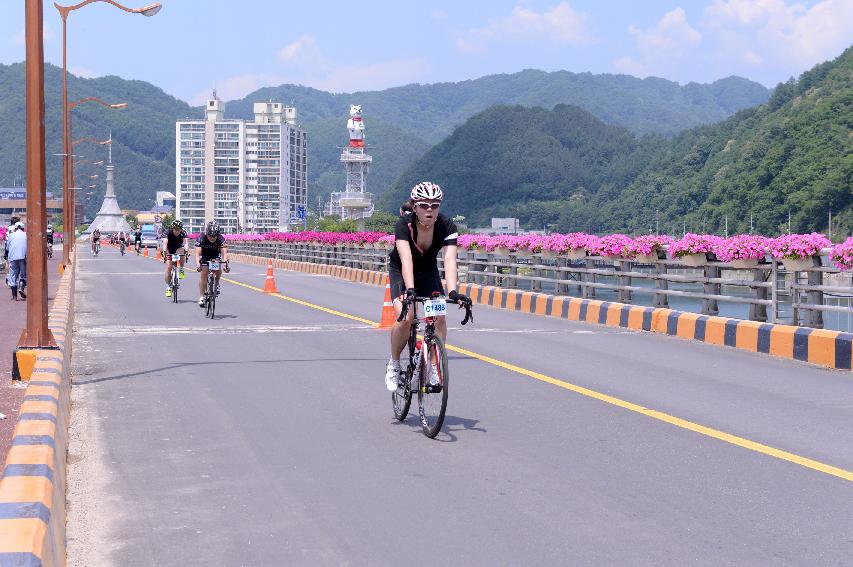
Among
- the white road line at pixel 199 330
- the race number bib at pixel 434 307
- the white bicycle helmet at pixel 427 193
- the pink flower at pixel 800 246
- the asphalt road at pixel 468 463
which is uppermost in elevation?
the white bicycle helmet at pixel 427 193

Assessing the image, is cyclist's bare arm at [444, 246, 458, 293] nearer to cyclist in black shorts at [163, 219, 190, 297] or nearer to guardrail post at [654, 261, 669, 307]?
guardrail post at [654, 261, 669, 307]

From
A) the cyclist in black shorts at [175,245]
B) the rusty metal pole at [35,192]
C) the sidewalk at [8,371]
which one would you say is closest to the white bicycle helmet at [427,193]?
the sidewalk at [8,371]

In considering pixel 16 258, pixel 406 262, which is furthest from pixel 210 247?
pixel 406 262

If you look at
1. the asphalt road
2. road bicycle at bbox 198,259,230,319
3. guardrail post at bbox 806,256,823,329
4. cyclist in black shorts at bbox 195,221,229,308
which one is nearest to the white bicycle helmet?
the asphalt road

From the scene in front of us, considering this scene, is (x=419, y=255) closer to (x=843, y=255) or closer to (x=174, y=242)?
(x=843, y=255)

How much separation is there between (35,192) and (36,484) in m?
7.33

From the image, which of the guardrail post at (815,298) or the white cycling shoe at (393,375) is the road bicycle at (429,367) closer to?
the white cycling shoe at (393,375)

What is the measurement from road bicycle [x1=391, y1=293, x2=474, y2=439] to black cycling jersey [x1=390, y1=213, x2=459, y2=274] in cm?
35

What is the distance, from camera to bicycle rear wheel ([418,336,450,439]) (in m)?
8.67

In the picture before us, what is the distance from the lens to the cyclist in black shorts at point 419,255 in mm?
8875

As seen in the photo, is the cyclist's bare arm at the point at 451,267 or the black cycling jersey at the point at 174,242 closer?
the cyclist's bare arm at the point at 451,267

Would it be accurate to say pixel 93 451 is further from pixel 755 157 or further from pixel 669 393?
pixel 755 157

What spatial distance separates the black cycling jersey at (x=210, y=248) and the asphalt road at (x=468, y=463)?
7.55m

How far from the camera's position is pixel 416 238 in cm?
910
